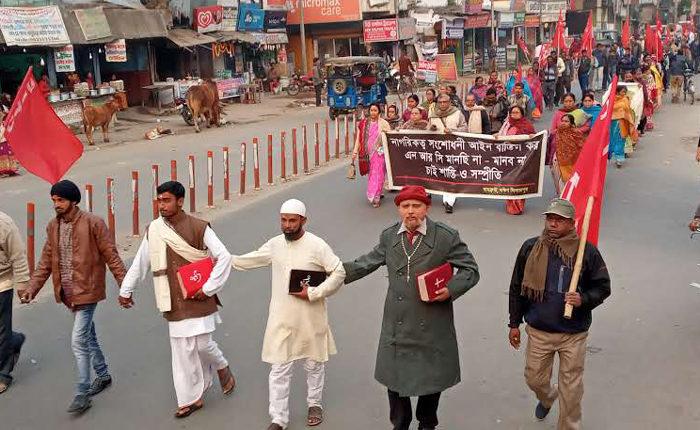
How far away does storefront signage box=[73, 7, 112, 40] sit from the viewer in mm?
21734

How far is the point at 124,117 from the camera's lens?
79.2 ft

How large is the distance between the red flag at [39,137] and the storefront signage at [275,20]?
83.2 feet

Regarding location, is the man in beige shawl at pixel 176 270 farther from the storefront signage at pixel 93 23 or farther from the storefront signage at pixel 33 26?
the storefront signage at pixel 93 23

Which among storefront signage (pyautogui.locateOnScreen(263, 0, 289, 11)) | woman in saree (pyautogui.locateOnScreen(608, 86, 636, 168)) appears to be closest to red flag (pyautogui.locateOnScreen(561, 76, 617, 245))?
woman in saree (pyautogui.locateOnScreen(608, 86, 636, 168))

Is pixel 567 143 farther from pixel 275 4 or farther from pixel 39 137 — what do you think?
pixel 275 4

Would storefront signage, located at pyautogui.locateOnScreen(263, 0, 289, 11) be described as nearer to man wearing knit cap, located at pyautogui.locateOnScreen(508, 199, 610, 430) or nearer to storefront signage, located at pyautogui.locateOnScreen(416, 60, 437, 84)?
storefront signage, located at pyautogui.locateOnScreen(416, 60, 437, 84)

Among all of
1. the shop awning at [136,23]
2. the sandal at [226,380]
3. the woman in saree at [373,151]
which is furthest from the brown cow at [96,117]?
the sandal at [226,380]

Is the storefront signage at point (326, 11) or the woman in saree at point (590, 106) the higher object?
the storefront signage at point (326, 11)

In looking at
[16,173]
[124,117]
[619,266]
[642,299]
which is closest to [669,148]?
[619,266]

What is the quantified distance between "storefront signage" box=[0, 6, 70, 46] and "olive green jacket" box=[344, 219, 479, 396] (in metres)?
17.8

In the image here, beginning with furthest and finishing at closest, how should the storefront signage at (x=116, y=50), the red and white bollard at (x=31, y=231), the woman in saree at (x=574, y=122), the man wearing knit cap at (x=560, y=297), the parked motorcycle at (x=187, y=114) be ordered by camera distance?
the storefront signage at (x=116, y=50) → the parked motorcycle at (x=187, y=114) → the woman in saree at (x=574, y=122) → the red and white bollard at (x=31, y=231) → the man wearing knit cap at (x=560, y=297)

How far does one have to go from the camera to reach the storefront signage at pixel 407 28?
36.2m

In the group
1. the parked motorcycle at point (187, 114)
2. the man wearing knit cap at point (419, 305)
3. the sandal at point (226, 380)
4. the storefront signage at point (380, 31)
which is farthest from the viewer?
the storefront signage at point (380, 31)

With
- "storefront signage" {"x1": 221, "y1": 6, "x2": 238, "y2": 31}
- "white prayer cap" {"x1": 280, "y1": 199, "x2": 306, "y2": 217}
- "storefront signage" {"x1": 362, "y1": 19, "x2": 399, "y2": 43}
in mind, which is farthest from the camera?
"storefront signage" {"x1": 362, "y1": 19, "x2": 399, "y2": 43}
